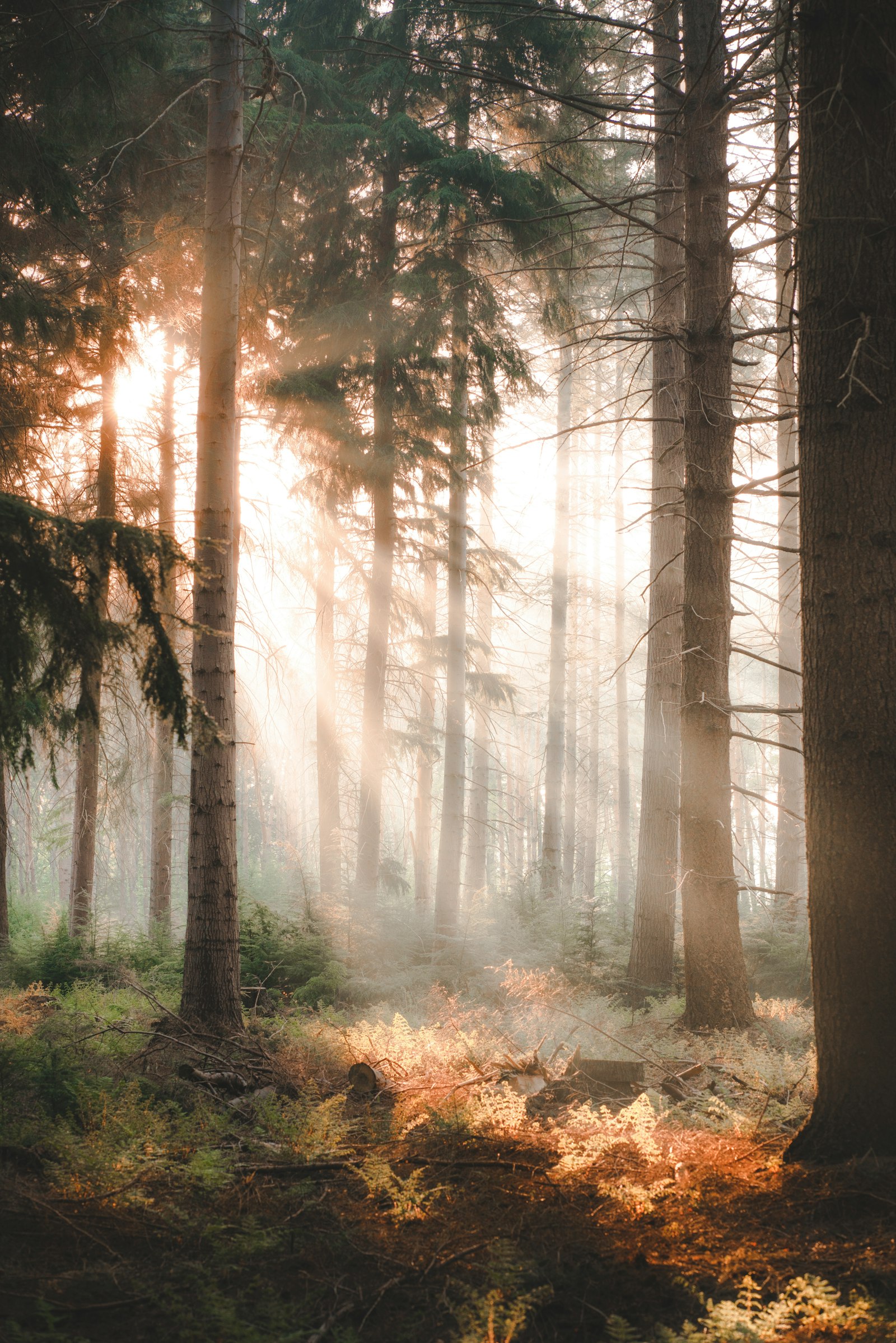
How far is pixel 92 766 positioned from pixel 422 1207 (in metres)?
8.50

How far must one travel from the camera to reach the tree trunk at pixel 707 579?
6.54m

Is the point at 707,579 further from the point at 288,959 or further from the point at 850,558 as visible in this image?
the point at 288,959

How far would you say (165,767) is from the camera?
12.3 meters

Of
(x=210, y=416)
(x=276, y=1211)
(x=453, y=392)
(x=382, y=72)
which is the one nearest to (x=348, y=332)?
(x=453, y=392)

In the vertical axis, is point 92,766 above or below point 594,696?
below

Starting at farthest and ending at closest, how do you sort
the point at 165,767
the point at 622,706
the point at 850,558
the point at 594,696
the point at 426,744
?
the point at 594,696
the point at 622,706
the point at 426,744
the point at 165,767
the point at 850,558

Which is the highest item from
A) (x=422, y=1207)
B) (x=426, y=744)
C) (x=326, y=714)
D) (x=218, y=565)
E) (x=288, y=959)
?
(x=218, y=565)

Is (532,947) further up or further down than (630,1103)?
further down

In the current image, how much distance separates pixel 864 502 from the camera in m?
3.75

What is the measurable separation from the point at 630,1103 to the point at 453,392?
9.29 meters

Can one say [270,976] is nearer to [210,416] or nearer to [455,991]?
[455,991]

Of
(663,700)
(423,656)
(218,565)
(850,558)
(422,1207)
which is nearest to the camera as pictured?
(422,1207)

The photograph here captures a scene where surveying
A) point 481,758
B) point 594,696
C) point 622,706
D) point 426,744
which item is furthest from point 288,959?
point 594,696

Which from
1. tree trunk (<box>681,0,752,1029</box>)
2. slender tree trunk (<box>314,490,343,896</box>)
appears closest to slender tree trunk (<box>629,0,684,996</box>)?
tree trunk (<box>681,0,752,1029</box>)
